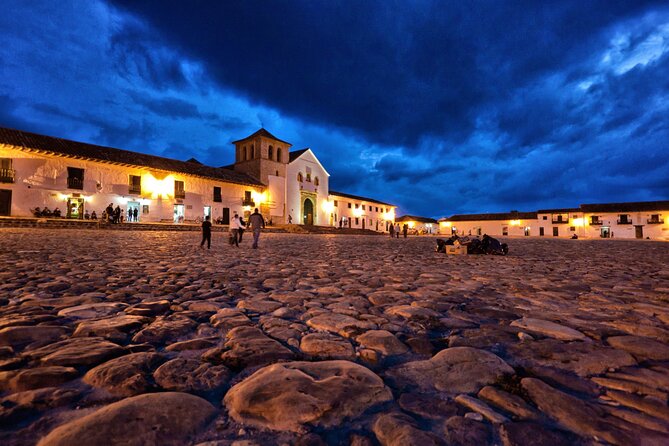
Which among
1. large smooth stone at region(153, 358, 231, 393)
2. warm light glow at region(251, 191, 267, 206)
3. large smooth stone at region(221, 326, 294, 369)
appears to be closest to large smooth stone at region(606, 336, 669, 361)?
large smooth stone at region(221, 326, 294, 369)

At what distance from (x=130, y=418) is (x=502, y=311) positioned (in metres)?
2.17

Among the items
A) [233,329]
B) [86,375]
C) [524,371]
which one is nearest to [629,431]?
[524,371]

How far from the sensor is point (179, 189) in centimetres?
2719

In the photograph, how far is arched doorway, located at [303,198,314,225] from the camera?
36625 mm

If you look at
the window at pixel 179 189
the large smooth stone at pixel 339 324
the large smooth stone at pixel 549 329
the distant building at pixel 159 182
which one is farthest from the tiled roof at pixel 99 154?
the large smooth stone at pixel 549 329

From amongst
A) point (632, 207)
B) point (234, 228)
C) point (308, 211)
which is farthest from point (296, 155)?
point (632, 207)

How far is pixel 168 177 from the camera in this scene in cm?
2642

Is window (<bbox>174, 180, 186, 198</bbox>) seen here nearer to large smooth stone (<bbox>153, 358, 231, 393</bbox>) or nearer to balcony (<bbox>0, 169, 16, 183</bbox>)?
balcony (<bbox>0, 169, 16, 183</bbox>)

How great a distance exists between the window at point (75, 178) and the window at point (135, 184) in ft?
9.73

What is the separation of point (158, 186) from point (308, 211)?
16122 millimetres

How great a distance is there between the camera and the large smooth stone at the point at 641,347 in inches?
54.6

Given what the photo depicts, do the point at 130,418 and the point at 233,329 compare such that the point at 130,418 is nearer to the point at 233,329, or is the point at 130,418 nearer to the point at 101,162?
the point at 233,329

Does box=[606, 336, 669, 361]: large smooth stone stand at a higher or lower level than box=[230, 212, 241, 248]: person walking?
lower

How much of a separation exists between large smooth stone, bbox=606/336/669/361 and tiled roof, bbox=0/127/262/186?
27407 mm
